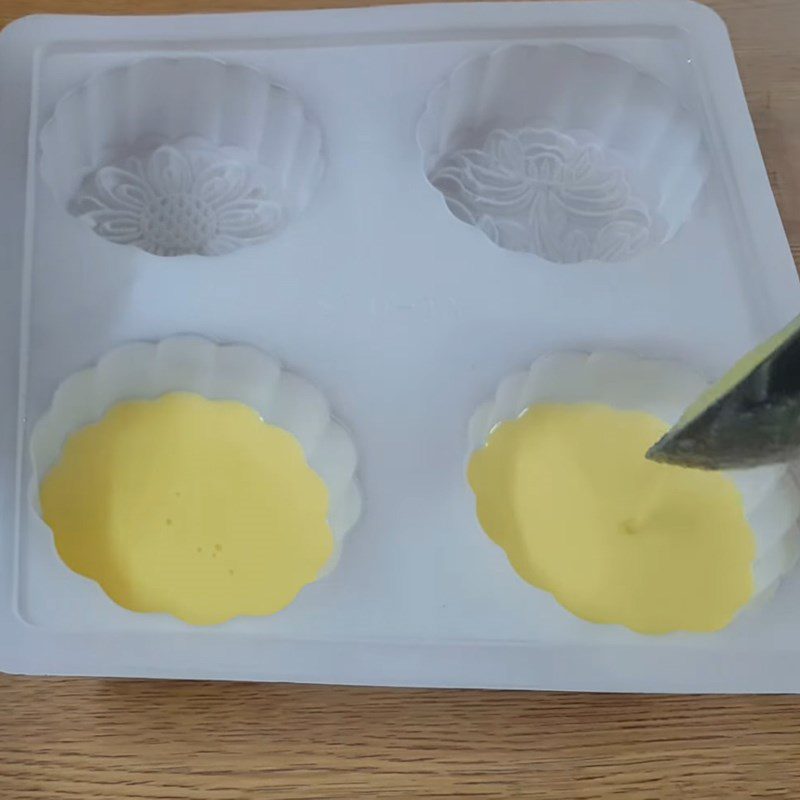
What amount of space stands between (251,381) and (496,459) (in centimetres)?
17

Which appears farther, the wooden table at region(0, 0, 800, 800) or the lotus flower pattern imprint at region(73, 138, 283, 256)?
the lotus flower pattern imprint at region(73, 138, 283, 256)

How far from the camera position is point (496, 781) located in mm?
500

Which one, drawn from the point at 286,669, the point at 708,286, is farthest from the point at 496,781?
the point at 708,286

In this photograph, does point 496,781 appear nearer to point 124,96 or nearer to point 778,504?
point 778,504

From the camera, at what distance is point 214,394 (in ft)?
2.06

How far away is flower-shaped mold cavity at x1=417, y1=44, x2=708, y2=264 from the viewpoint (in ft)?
2.29

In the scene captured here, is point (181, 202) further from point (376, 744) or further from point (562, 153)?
point (376, 744)

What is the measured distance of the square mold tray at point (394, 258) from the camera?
522mm

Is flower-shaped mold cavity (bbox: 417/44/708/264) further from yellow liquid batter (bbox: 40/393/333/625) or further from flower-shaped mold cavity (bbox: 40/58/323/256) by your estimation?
yellow liquid batter (bbox: 40/393/333/625)

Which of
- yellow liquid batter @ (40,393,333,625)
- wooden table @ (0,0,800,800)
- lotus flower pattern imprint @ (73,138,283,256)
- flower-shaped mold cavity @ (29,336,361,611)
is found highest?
lotus flower pattern imprint @ (73,138,283,256)

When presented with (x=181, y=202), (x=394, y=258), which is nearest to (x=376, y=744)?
(x=394, y=258)

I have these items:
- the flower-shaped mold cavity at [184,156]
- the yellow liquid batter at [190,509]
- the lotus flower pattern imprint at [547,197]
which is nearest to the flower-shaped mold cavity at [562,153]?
the lotus flower pattern imprint at [547,197]

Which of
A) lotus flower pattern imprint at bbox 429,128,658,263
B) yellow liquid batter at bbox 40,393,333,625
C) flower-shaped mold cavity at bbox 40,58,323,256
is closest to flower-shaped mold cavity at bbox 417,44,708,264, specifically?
lotus flower pattern imprint at bbox 429,128,658,263

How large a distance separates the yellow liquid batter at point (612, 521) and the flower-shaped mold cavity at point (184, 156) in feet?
0.84
